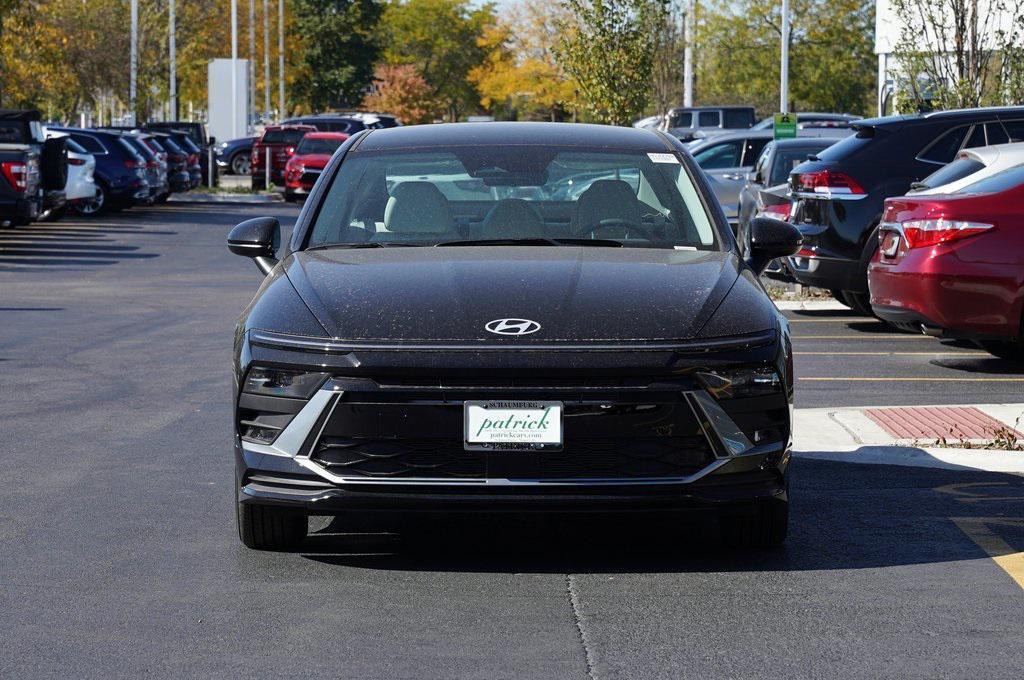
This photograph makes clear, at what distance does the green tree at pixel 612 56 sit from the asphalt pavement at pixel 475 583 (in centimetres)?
3349

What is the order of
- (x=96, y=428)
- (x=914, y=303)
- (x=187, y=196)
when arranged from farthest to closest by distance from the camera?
(x=187, y=196)
(x=914, y=303)
(x=96, y=428)

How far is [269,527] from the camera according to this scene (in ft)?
21.4

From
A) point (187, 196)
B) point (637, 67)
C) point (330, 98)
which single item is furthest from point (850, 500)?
point (330, 98)

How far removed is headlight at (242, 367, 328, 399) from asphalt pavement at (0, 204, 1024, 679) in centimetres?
67

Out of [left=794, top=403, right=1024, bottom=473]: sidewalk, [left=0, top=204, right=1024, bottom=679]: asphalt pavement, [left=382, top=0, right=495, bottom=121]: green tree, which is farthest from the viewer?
[left=382, top=0, right=495, bottom=121]: green tree

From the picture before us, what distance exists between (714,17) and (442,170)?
216ft

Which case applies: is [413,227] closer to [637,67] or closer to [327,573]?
[327,573]

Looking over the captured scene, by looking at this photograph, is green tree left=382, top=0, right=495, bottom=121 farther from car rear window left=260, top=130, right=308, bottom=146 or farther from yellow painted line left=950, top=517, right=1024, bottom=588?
yellow painted line left=950, top=517, right=1024, bottom=588

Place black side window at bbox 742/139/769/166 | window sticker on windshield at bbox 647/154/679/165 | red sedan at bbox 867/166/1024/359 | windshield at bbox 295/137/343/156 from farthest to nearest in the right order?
windshield at bbox 295/137/343/156 < black side window at bbox 742/139/769/166 < red sedan at bbox 867/166/1024/359 < window sticker on windshield at bbox 647/154/679/165

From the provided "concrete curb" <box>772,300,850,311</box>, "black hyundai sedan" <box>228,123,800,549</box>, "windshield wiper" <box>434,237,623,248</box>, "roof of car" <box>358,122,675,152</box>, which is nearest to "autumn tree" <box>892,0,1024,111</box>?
"concrete curb" <box>772,300,850,311</box>

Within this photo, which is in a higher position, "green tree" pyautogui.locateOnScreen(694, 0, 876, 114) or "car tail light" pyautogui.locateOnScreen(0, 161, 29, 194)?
"green tree" pyautogui.locateOnScreen(694, 0, 876, 114)

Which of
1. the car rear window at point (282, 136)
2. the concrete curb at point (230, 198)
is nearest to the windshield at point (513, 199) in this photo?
the concrete curb at point (230, 198)

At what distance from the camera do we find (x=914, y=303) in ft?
39.2

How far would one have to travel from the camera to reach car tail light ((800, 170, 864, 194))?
15.2 metres
